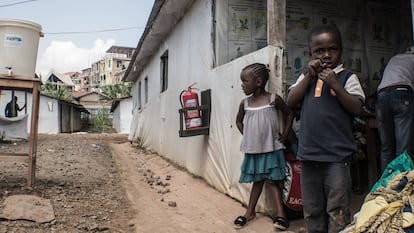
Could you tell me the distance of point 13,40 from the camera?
3.84 metres

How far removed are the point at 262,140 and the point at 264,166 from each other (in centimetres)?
23

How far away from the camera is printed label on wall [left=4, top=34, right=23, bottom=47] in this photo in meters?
3.82

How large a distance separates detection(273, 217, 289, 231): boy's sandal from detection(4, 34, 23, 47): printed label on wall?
10.8 ft

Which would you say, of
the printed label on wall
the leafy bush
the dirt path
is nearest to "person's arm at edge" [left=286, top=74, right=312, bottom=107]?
the dirt path

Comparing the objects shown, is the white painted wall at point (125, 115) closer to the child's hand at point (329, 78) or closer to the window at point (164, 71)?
the window at point (164, 71)

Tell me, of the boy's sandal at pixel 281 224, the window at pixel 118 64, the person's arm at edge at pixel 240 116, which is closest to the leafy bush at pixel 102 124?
the person's arm at edge at pixel 240 116

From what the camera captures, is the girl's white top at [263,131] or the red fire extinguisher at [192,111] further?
the red fire extinguisher at [192,111]

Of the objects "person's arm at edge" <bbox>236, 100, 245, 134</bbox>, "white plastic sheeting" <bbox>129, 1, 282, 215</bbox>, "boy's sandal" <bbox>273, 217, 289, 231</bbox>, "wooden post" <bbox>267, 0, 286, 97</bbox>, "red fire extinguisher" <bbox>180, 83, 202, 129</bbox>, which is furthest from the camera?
"red fire extinguisher" <bbox>180, 83, 202, 129</bbox>

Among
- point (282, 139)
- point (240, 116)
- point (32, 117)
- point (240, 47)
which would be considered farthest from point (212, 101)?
point (32, 117)

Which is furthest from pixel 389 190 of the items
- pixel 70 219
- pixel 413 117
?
pixel 70 219

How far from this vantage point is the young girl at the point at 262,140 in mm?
3062

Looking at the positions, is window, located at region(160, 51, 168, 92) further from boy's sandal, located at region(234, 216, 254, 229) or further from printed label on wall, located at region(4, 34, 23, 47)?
boy's sandal, located at region(234, 216, 254, 229)

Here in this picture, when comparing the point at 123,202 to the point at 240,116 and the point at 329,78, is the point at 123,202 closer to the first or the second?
the point at 240,116

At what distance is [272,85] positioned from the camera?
3318mm
